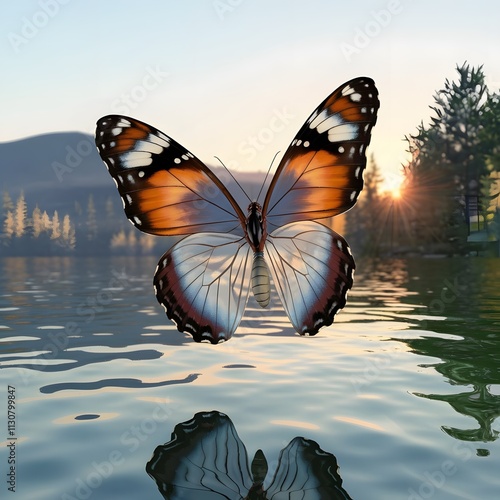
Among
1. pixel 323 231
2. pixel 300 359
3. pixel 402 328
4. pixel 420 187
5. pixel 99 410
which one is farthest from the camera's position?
pixel 420 187

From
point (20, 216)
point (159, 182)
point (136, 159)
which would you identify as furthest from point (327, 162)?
point (20, 216)

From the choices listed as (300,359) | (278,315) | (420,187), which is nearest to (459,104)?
(420,187)

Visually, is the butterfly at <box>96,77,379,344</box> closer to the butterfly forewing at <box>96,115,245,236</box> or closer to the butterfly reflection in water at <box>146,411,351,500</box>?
the butterfly forewing at <box>96,115,245,236</box>

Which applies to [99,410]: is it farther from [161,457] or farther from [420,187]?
[420,187]

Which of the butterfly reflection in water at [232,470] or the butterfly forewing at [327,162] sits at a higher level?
the butterfly forewing at [327,162]

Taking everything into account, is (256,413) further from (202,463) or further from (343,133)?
(343,133)

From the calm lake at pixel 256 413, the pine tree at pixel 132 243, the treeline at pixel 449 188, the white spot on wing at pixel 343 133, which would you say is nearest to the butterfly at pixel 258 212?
the white spot on wing at pixel 343 133

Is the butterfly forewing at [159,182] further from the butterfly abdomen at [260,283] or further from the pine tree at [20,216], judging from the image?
the pine tree at [20,216]

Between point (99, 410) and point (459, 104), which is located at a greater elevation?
point (459, 104)
